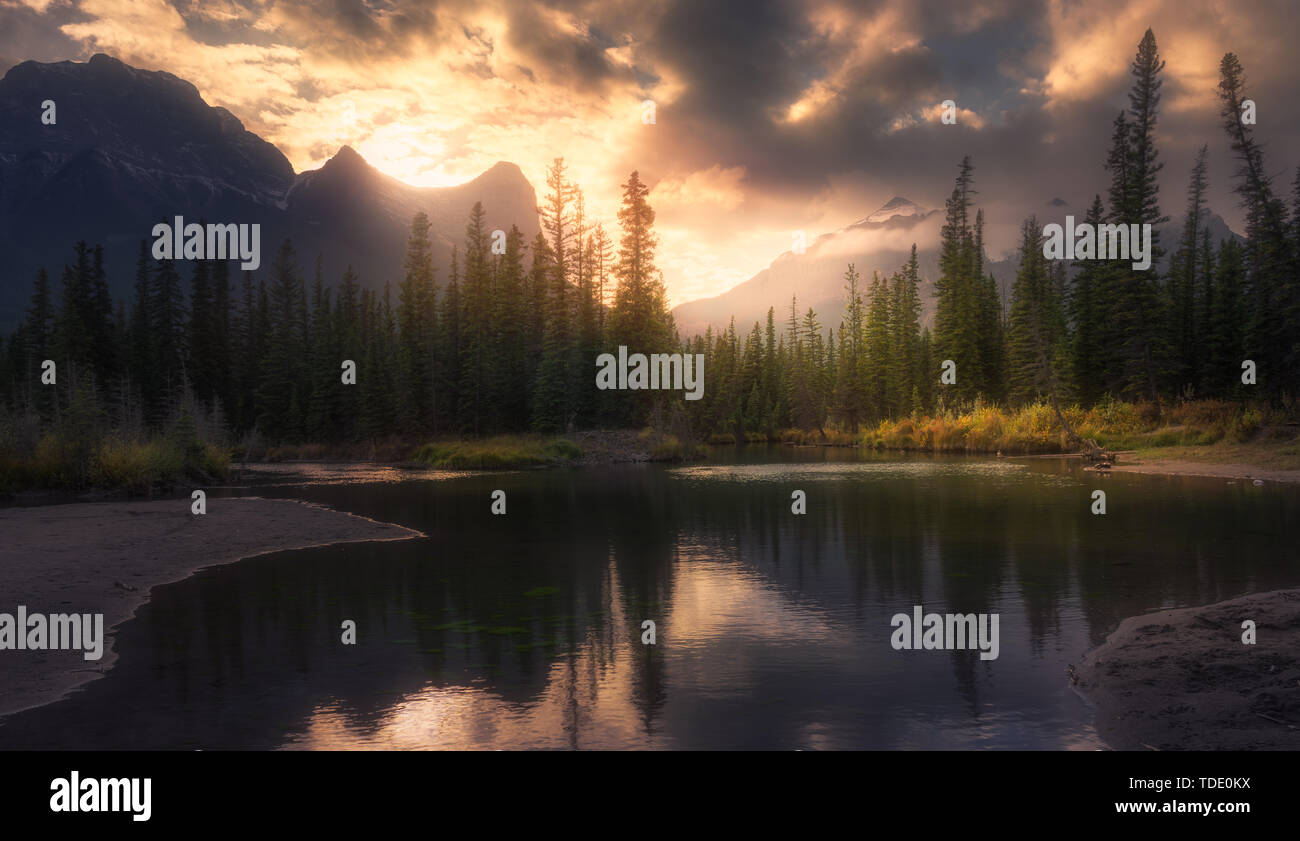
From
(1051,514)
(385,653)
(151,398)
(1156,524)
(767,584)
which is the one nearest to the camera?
(385,653)

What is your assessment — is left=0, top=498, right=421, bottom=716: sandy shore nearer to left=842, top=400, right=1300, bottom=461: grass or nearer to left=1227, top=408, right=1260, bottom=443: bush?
left=842, top=400, right=1300, bottom=461: grass

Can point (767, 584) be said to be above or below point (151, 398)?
below

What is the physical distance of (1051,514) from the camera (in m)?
26.6

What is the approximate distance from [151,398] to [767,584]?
311 feet

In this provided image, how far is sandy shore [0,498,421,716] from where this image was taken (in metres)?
11.3

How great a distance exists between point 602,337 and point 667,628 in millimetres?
75254

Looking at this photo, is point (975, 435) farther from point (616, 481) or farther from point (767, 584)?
point (767, 584)

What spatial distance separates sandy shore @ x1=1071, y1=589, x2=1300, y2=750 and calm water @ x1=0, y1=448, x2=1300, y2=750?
19.5 inches
